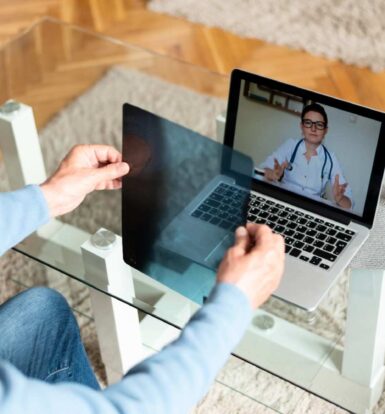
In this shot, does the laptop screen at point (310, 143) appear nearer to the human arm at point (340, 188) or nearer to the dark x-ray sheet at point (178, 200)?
the human arm at point (340, 188)

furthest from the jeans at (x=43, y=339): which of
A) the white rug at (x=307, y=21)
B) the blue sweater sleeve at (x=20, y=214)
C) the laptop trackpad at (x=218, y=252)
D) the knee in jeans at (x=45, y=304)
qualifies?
the white rug at (x=307, y=21)

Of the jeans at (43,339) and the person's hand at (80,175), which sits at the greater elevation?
the person's hand at (80,175)

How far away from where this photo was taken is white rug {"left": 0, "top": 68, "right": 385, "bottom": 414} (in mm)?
1533

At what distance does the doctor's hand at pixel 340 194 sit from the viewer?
56.3 inches

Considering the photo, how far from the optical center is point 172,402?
1.01 metres

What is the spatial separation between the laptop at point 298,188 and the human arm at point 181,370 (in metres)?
0.20

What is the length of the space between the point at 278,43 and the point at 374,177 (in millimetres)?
1394

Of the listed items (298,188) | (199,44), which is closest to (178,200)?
(298,188)

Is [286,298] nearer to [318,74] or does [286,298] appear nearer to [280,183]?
[280,183]

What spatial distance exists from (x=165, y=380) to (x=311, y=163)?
1.84 ft

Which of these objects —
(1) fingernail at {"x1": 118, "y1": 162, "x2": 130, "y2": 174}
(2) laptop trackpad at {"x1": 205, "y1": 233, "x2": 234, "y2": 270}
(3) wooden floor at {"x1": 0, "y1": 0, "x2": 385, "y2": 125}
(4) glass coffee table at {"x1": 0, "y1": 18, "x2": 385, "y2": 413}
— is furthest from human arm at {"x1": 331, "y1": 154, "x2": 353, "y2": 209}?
(3) wooden floor at {"x1": 0, "y1": 0, "x2": 385, "y2": 125}

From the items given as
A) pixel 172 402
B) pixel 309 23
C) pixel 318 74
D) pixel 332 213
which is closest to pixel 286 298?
pixel 332 213

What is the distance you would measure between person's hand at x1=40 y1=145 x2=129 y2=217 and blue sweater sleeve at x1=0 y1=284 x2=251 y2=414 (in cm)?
40

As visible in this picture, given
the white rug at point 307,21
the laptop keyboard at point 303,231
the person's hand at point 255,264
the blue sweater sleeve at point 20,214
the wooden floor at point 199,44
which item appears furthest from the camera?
the white rug at point 307,21
